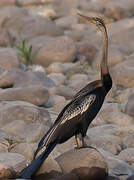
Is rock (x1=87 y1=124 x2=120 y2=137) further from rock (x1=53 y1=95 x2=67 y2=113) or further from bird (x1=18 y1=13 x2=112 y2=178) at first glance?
bird (x1=18 y1=13 x2=112 y2=178)

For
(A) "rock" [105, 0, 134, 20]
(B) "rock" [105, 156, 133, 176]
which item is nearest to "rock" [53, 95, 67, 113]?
(B) "rock" [105, 156, 133, 176]

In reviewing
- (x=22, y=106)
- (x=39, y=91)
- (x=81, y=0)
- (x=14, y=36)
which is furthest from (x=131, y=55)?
(x=81, y=0)

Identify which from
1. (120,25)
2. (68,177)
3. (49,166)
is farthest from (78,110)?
(120,25)

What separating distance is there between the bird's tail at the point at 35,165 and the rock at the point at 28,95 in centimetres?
335

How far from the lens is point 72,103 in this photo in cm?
777

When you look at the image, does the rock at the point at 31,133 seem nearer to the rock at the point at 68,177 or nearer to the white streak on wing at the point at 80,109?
the white streak on wing at the point at 80,109

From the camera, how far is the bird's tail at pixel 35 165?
7.30 meters

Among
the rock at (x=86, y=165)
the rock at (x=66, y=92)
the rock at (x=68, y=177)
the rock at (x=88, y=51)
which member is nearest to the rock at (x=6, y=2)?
the rock at (x=88, y=51)

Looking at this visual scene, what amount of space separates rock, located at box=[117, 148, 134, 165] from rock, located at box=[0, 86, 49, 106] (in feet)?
8.54

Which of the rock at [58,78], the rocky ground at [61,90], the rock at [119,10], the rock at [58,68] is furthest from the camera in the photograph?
the rock at [119,10]

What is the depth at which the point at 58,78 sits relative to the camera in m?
13.8

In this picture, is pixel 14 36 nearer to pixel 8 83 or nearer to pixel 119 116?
pixel 8 83

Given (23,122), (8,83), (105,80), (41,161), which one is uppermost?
(105,80)

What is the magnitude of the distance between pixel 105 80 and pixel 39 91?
3121 mm
